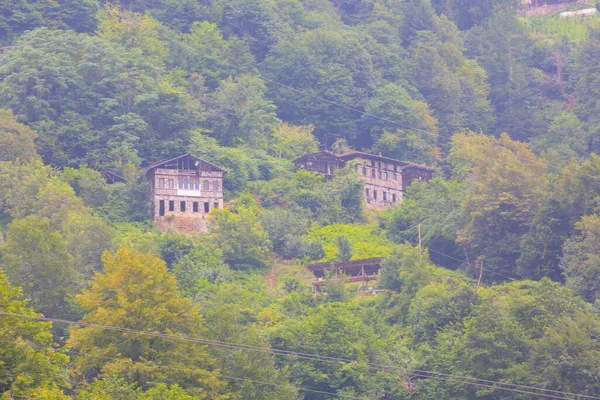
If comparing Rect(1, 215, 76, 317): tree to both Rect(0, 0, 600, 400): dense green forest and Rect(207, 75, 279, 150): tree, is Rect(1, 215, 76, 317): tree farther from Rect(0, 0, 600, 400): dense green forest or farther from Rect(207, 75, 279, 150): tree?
Rect(207, 75, 279, 150): tree

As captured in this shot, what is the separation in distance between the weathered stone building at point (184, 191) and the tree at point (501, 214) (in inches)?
621

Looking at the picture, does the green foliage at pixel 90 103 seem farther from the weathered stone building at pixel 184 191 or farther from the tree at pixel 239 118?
the tree at pixel 239 118

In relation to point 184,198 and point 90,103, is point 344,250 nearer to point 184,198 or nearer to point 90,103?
point 184,198

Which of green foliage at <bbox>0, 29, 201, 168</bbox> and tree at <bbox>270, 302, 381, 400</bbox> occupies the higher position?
green foliage at <bbox>0, 29, 201, 168</bbox>

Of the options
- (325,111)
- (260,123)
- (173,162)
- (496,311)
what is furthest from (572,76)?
(496,311)

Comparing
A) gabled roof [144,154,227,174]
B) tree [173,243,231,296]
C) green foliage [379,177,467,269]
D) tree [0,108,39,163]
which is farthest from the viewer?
gabled roof [144,154,227,174]

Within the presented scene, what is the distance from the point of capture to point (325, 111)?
107 metres

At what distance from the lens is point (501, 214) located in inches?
3078

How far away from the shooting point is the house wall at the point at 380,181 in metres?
94.6

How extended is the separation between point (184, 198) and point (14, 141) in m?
10.5

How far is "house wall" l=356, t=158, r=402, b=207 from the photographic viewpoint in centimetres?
9456

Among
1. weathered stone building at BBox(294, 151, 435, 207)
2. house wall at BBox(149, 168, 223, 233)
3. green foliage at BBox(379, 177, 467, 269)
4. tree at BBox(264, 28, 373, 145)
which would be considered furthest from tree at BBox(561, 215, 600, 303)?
tree at BBox(264, 28, 373, 145)

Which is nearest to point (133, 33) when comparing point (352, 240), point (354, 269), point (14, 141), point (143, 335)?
point (14, 141)

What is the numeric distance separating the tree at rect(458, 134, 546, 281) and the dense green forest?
135 mm
